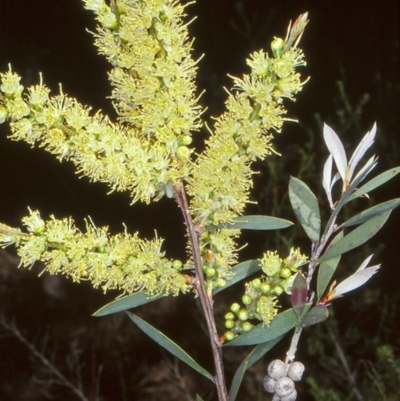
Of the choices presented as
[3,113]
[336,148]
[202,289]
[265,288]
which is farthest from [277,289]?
[3,113]

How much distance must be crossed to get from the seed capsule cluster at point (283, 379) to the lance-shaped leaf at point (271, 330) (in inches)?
1.6

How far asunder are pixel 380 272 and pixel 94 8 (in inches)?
87.2

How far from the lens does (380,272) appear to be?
2.82 m

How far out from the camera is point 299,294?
0.92 meters

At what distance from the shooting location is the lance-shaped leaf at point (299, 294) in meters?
0.90

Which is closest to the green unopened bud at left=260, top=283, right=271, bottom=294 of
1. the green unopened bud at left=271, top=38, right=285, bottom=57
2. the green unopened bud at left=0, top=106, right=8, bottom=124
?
the green unopened bud at left=271, top=38, right=285, bottom=57

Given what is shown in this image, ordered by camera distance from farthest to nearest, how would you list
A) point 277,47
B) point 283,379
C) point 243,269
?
point 243,269 < point 283,379 < point 277,47

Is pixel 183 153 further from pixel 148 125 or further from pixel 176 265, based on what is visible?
pixel 176 265

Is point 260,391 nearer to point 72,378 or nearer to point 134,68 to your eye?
point 72,378

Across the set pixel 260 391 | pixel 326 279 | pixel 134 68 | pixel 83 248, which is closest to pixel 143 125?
pixel 134 68

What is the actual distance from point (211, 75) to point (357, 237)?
1958 mm

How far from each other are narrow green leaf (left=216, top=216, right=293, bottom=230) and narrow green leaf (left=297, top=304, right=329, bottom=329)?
0.45 feet

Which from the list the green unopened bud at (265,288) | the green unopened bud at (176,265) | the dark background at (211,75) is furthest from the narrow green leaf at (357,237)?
the dark background at (211,75)

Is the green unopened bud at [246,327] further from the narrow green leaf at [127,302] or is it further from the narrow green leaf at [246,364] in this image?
the narrow green leaf at [127,302]
